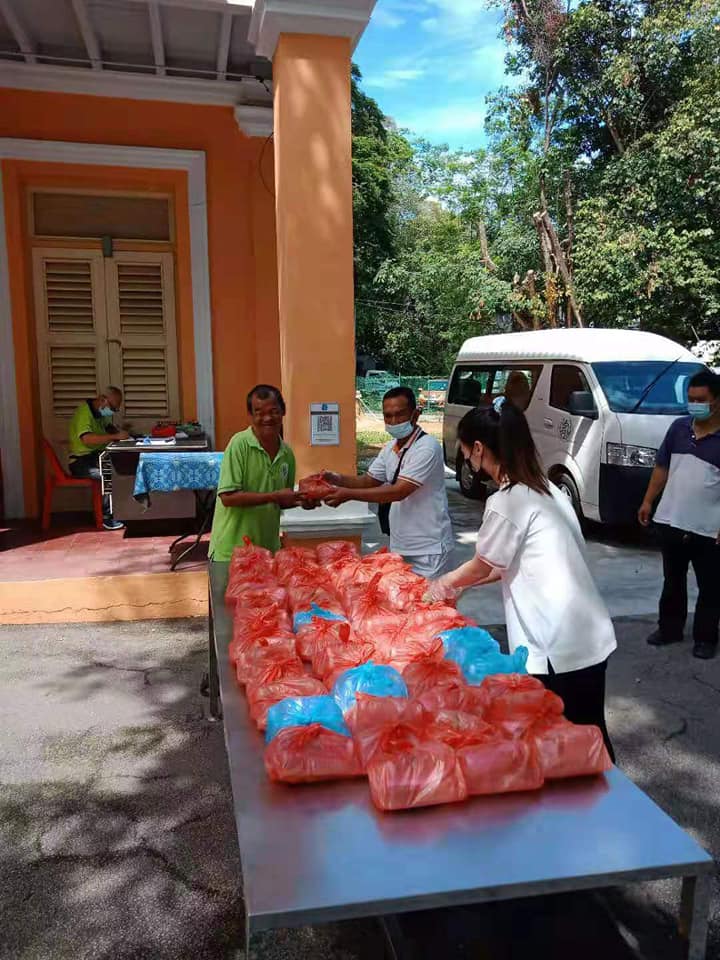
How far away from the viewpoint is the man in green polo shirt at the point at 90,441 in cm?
724

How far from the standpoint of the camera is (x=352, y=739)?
1.72 m

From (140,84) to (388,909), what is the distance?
7.94 m

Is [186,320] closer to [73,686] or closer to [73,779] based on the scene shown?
[73,686]

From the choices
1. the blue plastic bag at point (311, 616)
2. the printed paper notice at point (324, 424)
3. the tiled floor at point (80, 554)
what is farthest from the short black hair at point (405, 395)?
the tiled floor at point (80, 554)

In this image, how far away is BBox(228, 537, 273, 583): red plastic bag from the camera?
3.14 meters

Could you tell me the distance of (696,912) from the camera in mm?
1475

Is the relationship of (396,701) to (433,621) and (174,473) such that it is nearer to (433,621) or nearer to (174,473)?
(433,621)

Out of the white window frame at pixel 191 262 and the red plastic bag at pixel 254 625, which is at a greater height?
the white window frame at pixel 191 262

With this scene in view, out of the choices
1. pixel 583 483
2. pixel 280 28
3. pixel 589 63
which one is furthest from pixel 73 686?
pixel 589 63

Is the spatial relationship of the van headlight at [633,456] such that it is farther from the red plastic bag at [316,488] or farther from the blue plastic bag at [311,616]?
the blue plastic bag at [311,616]

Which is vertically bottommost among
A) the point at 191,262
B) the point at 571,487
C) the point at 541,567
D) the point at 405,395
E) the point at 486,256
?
the point at 571,487

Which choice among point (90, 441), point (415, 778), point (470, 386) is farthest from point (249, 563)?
point (470, 386)

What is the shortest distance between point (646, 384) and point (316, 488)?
547 centimetres

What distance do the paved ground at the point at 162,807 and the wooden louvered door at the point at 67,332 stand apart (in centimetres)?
337
